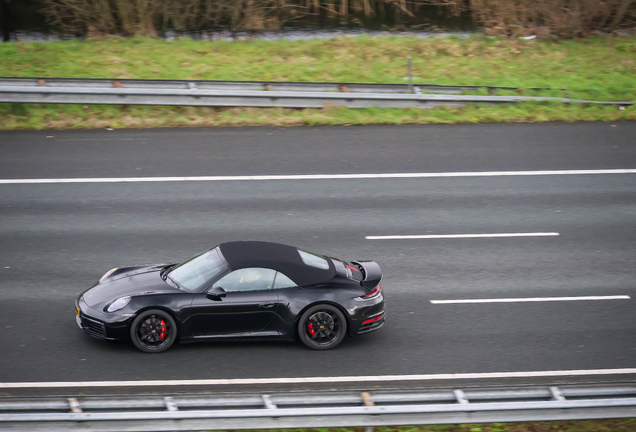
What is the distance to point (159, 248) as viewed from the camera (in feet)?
38.7

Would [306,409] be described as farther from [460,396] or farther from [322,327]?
[322,327]

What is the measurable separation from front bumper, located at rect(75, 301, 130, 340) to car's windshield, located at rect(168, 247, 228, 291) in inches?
33.2

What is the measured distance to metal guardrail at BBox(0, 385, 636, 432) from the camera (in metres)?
6.19

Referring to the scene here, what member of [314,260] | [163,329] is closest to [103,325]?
[163,329]

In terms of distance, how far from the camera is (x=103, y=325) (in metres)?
8.61

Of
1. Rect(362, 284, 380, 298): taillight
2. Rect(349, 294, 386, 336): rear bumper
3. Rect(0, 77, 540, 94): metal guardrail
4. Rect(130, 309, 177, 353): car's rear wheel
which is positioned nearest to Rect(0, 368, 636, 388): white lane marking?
Rect(130, 309, 177, 353): car's rear wheel

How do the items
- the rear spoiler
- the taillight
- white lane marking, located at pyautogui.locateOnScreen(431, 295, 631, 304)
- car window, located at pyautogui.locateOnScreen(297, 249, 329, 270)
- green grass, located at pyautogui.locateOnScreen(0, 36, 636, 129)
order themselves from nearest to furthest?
the taillight < the rear spoiler < car window, located at pyautogui.locateOnScreen(297, 249, 329, 270) < white lane marking, located at pyautogui.locateOnScreen(431, 295, 631, 304) < green grass, located at pyautogui.locateOnScreen(0, 36, 636, 129)

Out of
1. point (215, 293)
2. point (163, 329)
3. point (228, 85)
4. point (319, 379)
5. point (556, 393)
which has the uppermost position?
point (228, 85)

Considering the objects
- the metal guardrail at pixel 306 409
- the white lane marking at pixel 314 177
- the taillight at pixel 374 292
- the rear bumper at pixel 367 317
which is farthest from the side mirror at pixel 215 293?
the white lane marking at pixel 314 177

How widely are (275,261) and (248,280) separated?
43 centimetres

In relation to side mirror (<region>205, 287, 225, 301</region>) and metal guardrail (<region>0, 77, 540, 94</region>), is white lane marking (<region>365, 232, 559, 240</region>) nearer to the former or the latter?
side mirror (<region>205, 287, 225, 301</region>)

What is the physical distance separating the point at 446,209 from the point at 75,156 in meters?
7.96

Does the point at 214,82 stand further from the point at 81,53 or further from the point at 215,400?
the point at 215,400

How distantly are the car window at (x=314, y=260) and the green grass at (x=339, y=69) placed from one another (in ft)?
28.8
